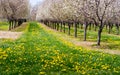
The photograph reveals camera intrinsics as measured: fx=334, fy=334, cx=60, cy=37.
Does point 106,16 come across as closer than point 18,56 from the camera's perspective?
No

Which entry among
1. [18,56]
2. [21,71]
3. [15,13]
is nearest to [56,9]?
[15,13]

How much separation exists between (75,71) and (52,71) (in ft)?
4.23

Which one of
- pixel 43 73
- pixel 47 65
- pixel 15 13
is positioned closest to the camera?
pixel 43 73

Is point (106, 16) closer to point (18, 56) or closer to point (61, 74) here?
point (18, 56)

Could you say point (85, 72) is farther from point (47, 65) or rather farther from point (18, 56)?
point (18, 56)

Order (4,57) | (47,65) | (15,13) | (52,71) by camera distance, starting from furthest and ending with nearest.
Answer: (15,13) < (4,57) < (47,65) < (52,71)

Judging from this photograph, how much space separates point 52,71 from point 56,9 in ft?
221

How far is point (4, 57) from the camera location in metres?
21.0

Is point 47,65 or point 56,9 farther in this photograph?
Answer: point 56,9

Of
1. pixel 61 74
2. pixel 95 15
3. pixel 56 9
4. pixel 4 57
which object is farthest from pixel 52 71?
pixel 56 9

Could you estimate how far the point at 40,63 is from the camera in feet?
64.2

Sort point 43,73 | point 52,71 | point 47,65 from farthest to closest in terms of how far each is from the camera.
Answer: point 47,65
point 52,71
point 43,73

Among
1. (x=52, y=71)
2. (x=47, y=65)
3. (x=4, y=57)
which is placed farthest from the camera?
(x=4, y=57)

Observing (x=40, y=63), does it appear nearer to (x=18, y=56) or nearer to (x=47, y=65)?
(x=47, y=65)
